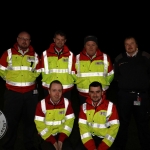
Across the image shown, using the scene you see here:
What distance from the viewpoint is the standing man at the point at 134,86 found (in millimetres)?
5836

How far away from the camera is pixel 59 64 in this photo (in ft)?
20.0

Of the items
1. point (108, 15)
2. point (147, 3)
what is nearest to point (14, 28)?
point (108, 15)

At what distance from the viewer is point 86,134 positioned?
5.12 m

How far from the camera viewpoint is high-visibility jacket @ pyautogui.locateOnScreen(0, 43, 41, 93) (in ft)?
19.7

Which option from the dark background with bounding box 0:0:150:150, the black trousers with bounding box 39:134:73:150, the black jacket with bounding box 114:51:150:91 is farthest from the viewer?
the dark background with bounding box 0:0:150:150

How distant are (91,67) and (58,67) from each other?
58 centimetres

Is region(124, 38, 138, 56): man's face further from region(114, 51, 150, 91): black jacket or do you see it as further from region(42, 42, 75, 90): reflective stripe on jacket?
region(42, 42, 75, 90): reflective stripe on jacket

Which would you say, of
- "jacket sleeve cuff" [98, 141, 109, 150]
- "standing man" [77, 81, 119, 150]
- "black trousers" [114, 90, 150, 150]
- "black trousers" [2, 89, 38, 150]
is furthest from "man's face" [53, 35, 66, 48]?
"jacket sleeve cuff" [98, 141, 109, 150]

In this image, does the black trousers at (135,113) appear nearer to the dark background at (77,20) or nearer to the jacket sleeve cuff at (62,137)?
the jacket sleeve cuff at (62,137)

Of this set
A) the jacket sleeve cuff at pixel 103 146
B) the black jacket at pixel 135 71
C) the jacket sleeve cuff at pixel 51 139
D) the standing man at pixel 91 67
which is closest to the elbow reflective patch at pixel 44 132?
the jacket sleeve cuff at pixel 51 139

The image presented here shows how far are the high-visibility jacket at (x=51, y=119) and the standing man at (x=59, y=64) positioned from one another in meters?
0.81

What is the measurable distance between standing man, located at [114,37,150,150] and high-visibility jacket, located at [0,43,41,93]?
1531 mm

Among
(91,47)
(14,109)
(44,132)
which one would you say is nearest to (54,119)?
(44,132)

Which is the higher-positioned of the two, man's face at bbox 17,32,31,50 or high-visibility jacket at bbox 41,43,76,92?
man's face at bbox 17,32,31,50
